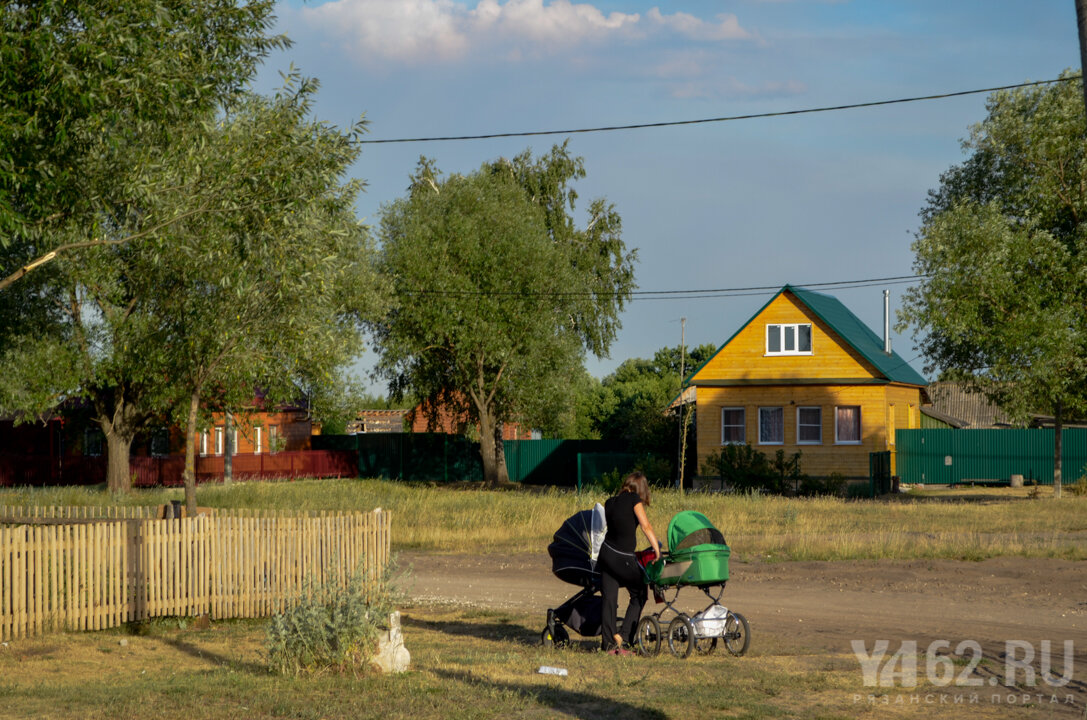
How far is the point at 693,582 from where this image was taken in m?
9.94

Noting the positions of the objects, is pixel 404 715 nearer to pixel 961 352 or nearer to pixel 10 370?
pixel 10 370

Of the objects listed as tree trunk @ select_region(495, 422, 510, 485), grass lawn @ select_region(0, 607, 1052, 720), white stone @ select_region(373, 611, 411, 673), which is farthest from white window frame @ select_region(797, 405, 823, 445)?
white stone @ select_region(373, 611, 411, 673)

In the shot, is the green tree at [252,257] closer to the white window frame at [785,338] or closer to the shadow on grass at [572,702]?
the shadow on grass at [572,702]

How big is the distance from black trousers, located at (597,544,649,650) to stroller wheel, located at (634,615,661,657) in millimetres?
94

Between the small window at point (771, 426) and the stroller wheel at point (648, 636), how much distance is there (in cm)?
2980

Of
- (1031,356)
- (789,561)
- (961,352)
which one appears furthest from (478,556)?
(961,352)

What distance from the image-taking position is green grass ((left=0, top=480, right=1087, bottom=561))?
19391 millimetres

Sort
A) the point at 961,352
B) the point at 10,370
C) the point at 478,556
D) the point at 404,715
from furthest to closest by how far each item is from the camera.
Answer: the point at 961,352 → the point at 10,370 → the point at 478,556 → the point at 404,715

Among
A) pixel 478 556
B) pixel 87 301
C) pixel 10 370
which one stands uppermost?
pixel 87 301

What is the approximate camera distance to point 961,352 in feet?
121

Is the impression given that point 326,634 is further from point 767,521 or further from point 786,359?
point 786,359

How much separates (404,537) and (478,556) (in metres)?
3.21

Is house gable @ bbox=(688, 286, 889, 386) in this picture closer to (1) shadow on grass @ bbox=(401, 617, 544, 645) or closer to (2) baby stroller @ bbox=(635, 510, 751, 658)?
(1) shadow on grass @ bbox=(401, 617, 544, 645)

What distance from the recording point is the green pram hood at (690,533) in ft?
33.0
